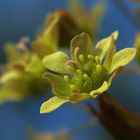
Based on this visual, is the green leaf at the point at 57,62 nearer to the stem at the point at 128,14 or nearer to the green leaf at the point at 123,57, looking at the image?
the green leaf at the point at 123,57

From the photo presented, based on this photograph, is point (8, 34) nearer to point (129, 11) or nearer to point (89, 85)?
point (129, 11)

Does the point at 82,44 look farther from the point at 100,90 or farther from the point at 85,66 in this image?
the point at 100,90

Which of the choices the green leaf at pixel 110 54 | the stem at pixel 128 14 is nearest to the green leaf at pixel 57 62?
the green leaf at pixel 110 54

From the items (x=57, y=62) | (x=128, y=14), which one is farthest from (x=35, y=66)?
(x=128, y=14)

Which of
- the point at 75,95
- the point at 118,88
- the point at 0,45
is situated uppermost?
the point at 0,45

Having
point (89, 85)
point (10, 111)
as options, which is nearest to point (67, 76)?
point (89, 85)

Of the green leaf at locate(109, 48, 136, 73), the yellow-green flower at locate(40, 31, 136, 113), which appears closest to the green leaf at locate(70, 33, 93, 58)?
the yellow-green flower at locate(40, 31, 136, 113)
